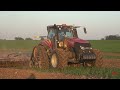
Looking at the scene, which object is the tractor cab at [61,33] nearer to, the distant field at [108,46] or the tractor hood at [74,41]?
the tractor hood at [74,41]

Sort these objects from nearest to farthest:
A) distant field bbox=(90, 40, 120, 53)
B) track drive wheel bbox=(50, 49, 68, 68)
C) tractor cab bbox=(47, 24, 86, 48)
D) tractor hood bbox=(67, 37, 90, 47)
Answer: track drive wheel bbox=(50, 49, 68, 68)
tractor hood bbox=(67, 37, 90, 47)
tractor cab bbox=(47, 24, 86, 48)
distant field bbox=(90, 40, 120, 53)

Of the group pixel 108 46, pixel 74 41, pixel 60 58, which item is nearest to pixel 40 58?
pixel 60 58

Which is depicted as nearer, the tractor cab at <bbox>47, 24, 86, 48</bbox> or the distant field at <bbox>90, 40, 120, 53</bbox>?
the tractor cab at <bbox>47, 24, 86, 48</bbox>

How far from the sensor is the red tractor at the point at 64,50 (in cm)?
1330

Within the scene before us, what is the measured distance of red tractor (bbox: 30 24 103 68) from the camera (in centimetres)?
1330

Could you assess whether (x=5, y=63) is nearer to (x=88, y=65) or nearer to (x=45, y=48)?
(x=45, y=48)

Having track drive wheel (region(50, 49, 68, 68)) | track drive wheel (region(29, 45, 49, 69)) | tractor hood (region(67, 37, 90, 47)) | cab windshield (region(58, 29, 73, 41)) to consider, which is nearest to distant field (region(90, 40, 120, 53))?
track drive wheel (region(29, 45, 49, 69))

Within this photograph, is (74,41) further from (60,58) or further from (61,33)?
(60,58)

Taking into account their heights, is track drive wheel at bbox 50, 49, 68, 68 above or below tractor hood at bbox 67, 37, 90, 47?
below

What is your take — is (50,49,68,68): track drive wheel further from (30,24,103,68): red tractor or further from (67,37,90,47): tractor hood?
(67,37,90,47): tractor hood
